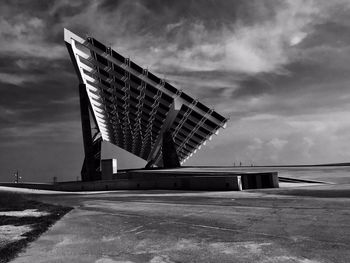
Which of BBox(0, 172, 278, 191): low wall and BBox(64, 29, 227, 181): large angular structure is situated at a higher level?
BBox(64, 29, 227, 181): large angular structure

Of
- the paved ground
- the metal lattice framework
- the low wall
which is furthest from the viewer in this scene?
the metal lattice framework

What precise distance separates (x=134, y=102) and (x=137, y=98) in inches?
101

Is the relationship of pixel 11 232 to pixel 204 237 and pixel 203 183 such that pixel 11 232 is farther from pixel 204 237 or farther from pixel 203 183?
pixel 203 183

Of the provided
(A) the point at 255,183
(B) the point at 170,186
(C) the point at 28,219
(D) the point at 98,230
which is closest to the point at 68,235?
(D) the point at 98,230

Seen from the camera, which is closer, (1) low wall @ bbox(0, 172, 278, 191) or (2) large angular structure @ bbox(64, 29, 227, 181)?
(1) low wall @ bbox(0, 172, 278, 191)

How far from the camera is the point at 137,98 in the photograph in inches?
1294

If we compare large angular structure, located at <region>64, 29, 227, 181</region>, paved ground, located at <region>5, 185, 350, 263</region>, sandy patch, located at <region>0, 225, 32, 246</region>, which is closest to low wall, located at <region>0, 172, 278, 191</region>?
large angular structure, located at <region>64, 29, 227, 181</region>

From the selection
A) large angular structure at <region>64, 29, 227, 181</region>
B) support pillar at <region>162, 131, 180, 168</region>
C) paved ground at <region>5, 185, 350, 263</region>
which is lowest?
paved ground at <region>5, 185, 350, 263</region>

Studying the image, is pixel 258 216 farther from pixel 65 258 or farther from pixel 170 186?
pixel 170 186

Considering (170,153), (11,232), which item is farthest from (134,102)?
(11,232)

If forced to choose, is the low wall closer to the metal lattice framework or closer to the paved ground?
the metal lattice framework

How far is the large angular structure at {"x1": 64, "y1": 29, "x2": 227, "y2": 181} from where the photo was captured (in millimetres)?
28089

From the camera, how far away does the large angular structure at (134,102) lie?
28.1m

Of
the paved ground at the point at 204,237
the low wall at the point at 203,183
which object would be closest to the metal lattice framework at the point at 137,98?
the low wall at the point at 203,183
